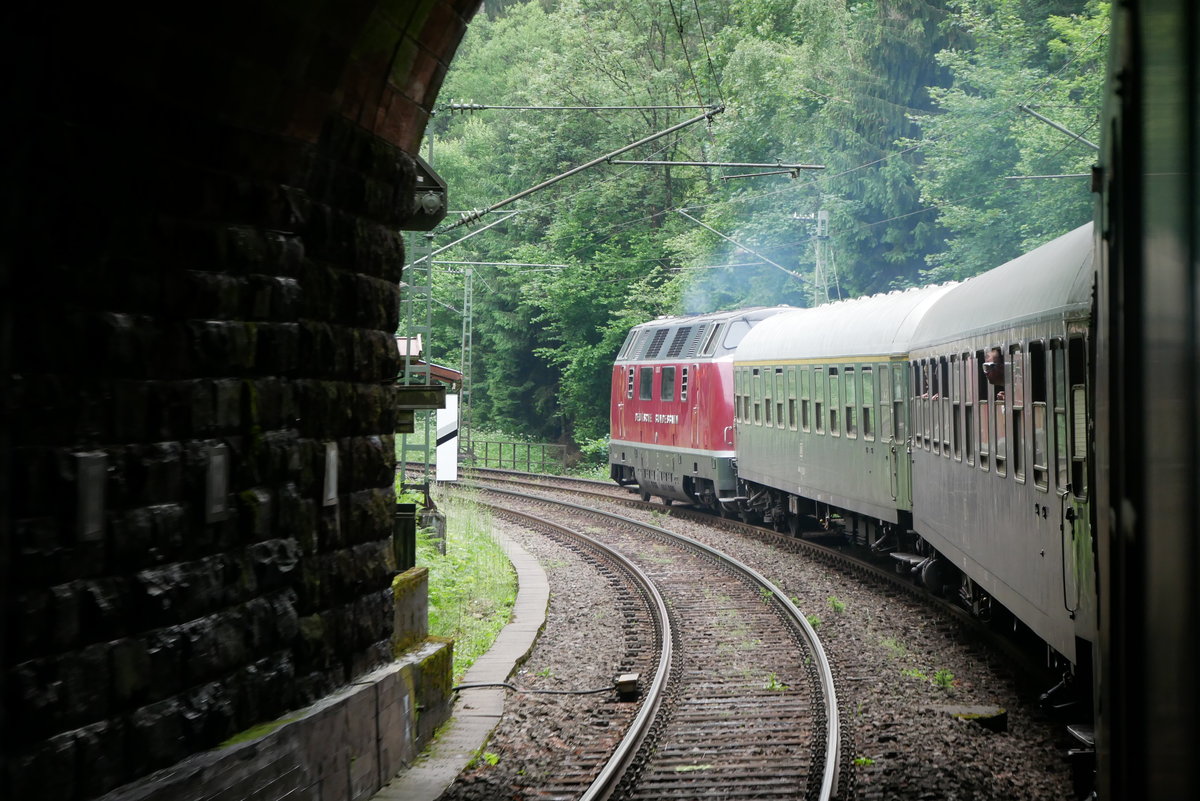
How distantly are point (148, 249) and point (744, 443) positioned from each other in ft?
57.1

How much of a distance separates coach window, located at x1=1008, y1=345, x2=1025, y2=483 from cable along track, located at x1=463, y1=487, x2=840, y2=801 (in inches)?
85.3

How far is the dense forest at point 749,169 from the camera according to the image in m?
29.5

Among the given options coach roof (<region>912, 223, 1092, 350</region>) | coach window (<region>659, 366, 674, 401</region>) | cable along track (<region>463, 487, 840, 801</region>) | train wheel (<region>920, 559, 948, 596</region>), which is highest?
coach roof (<region>912, 223, 1092, 350</region>)

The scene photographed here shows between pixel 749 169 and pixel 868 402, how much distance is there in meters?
22.9

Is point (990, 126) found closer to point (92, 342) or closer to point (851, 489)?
point (851, 489)

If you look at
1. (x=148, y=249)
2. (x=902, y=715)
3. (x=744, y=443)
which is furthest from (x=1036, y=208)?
(x=148, y=249)

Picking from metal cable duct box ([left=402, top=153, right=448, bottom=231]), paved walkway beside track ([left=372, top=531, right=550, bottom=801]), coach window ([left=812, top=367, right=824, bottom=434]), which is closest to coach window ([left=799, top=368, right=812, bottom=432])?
coach window ([left=812, top=367, right=824, bottom=434])

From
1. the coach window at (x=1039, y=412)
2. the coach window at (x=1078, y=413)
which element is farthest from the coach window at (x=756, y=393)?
the coach window at (x=1078, y=413)

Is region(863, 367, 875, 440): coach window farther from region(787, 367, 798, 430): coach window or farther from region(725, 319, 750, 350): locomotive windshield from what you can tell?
region(725, 319, 750, 350): locomotive windshield

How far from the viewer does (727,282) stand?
1483 inches

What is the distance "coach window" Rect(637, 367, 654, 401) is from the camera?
26125 mm

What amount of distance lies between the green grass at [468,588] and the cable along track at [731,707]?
178 centimetres

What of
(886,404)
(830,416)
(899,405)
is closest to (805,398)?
(830,416)

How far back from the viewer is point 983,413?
34.2 ft
